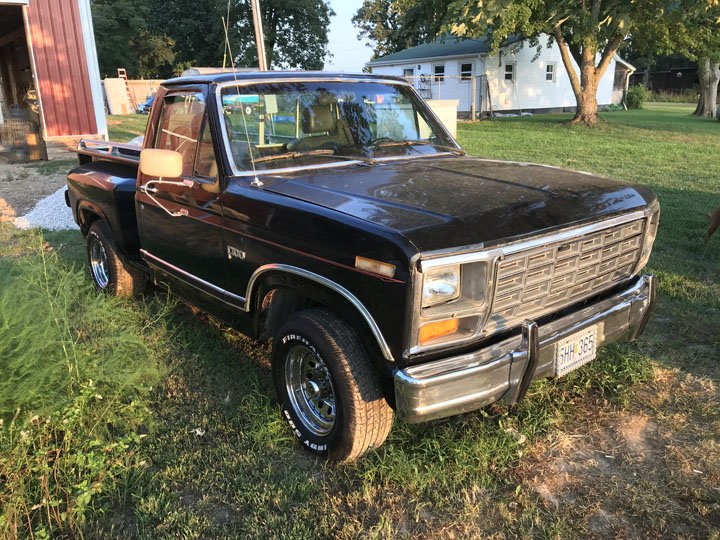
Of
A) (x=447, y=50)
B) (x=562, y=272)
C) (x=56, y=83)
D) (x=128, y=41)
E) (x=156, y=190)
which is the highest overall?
(x=128, y=41)

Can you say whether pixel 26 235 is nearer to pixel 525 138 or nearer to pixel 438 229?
pixel 438 229

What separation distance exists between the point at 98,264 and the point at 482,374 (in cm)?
433

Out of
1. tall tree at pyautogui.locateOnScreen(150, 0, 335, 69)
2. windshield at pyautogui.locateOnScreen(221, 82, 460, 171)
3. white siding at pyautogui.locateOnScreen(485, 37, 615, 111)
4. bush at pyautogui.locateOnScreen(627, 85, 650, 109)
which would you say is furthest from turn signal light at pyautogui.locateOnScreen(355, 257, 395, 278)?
tall tree at pyautogui.locateOnScreen(150, 0, 335, 69)

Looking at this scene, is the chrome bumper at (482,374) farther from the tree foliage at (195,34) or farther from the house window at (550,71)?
the tree foliage at (195,34)

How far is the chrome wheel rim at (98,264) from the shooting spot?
543 centimetres

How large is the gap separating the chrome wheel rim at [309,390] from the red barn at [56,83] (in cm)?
1402

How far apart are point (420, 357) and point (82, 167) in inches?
177

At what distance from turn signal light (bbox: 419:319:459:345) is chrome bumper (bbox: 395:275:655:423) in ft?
0.37

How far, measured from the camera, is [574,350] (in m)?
3.03

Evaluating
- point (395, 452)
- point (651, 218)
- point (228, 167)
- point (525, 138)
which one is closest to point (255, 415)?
point (395, 452)

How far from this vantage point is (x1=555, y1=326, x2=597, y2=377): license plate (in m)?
2.95

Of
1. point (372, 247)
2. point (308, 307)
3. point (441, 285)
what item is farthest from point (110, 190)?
point (441, 285)

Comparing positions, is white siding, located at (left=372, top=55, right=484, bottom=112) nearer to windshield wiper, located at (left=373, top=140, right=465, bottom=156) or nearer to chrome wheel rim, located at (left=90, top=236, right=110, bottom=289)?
chrome wheel rim, located at (left=90, top=236, right=110, bottom=289)

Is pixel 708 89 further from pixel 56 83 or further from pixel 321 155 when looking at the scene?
pixel 321 155
